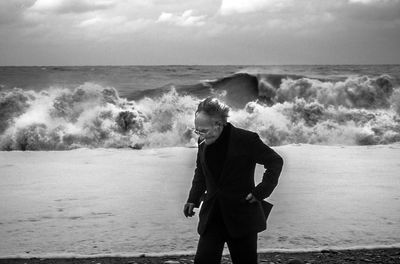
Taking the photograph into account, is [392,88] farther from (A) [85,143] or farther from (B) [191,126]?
(A) [85,143]

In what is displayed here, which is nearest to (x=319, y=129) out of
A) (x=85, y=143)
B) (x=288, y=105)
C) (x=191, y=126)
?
(x=288, y=105)

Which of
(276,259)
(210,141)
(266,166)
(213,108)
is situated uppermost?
(213,108)

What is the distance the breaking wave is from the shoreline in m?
9.97

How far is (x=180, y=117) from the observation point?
16.7m

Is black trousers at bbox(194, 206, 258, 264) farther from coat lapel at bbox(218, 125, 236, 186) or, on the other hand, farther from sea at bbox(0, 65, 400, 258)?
sea at bbox(0, 65, 400, 258)

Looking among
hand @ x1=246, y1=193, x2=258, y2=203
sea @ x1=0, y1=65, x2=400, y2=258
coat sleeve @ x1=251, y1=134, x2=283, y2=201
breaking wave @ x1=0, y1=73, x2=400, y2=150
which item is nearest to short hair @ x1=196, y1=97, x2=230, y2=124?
coat sleeve @ x1=251, y1=134, x2=283, y2=201

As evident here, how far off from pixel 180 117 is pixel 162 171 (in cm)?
822

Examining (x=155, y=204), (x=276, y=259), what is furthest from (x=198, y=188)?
(x=155, y=204)

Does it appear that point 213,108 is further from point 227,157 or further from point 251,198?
point 251,198

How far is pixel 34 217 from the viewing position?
5.67m

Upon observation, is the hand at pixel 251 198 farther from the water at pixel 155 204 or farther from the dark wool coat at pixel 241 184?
the water at pixel 155 204

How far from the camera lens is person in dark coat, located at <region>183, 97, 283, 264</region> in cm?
301

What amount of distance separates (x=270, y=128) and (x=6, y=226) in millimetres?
10446

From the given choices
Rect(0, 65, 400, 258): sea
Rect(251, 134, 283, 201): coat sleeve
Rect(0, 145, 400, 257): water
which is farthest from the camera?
Rect(0, 65, 400, 258): sea
